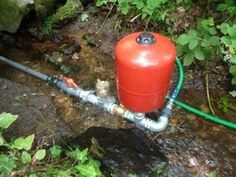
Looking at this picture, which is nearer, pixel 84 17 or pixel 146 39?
pixel 146 39

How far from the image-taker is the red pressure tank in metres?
2.73

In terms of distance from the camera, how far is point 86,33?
4438 mm

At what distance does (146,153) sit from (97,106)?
721 millimetres

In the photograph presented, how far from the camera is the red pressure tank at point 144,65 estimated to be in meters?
2.73

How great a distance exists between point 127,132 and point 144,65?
2.52 feet

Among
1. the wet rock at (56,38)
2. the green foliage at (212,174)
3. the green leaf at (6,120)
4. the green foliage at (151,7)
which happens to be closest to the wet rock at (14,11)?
the wet rock at (56,38)

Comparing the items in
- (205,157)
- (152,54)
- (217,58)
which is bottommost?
(205,157)

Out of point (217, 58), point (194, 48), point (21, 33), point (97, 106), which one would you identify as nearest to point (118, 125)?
point (97, 106)

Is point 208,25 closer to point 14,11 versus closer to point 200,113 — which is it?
point 200,113

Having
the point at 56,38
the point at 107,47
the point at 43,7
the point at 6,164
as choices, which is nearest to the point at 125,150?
the point at 6,164

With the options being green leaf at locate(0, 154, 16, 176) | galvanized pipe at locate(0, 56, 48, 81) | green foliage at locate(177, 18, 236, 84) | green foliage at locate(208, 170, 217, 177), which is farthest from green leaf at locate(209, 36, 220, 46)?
green leaf at locate(0, 154, 16, 176)

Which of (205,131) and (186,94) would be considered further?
(186,94)

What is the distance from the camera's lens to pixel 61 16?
4465 mm

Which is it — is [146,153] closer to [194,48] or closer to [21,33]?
[194,48]
